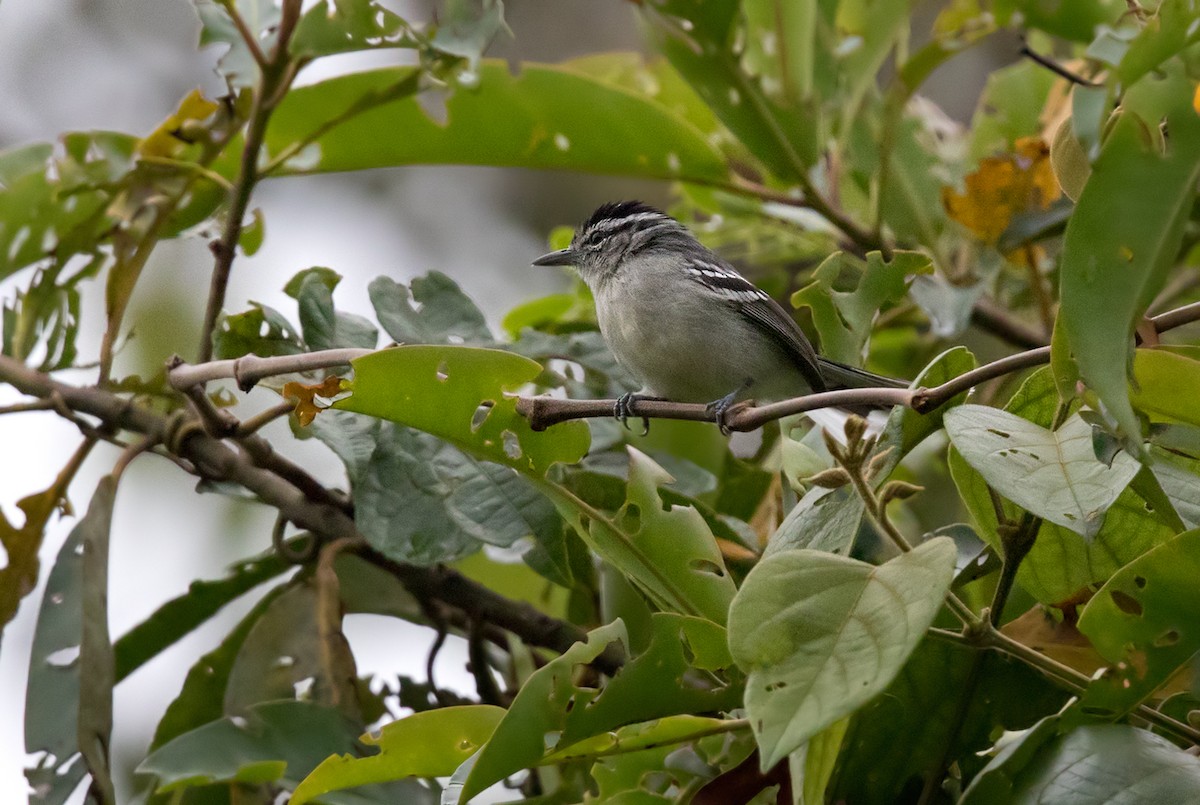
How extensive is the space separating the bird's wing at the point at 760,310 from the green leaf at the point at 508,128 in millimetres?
603

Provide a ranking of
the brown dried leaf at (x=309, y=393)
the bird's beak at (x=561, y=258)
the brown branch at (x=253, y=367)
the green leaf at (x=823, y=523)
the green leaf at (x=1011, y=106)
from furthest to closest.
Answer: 1. the bird's beak at (x=561, y=258)
2. the green leaf at (x=1011, y=106)
3. the brown dried leaf at (x=309, y=393)
4. the brown branch at (x=253, y=367)
5. the green leaf at (x=823, y=523)

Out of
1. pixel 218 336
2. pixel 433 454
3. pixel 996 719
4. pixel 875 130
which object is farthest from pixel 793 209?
pixel 996 719

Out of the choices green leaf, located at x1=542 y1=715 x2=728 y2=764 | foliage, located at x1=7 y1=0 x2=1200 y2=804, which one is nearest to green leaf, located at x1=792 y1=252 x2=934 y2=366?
foliage, located at x1=7 y1=0 x2=1200 y2=804

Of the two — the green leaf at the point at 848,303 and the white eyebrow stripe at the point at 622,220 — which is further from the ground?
the white eyebrow stripe at the point at 622,220

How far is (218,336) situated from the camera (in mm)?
2518

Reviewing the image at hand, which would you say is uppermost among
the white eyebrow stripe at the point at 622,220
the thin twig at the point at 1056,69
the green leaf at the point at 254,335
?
the white eyebrow stripe at the point at 622,220

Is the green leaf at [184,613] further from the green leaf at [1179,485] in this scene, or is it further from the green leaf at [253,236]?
the green leaf at [1179,485]

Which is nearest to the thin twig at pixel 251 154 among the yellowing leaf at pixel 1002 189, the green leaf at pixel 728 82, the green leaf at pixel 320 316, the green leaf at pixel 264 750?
the green leaf at pixel 320 316

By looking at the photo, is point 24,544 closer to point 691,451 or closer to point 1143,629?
point 691,451

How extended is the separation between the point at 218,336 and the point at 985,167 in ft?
6.72

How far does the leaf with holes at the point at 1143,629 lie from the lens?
156 cm

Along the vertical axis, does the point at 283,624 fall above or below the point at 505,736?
above

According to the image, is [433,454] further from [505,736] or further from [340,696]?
[505,736]

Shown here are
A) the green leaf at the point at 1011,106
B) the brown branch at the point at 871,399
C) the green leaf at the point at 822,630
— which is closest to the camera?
the green leaf at the point at 822,630
